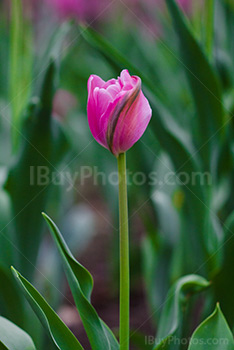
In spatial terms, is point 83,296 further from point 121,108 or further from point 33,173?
point 33,173

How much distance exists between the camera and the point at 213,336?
0.49 m

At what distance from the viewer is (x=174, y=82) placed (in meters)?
1.32

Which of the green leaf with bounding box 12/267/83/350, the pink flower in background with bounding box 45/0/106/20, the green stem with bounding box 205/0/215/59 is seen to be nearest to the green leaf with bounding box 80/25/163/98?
the green stem with bounding box 205/0/215/59

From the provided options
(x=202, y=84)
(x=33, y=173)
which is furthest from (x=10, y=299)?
(x=202, y=84)

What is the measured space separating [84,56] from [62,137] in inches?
41.1

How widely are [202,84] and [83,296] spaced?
0.36 meters

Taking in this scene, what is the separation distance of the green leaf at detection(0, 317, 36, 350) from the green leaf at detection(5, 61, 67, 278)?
0.83 feet

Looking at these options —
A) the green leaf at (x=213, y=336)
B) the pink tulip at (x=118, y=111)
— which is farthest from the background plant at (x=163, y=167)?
the pink tulip at (x=118, y=111)

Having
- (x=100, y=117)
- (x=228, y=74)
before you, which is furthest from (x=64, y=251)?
(x=228, y=74)

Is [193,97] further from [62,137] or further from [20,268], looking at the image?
[20,268]

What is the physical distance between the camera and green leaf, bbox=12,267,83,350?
465 millimetres

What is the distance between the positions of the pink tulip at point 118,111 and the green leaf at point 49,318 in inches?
5.7

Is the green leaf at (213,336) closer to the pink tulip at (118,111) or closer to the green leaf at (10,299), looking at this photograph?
the pink tulip at (118,111)

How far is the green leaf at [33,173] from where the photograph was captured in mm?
749
